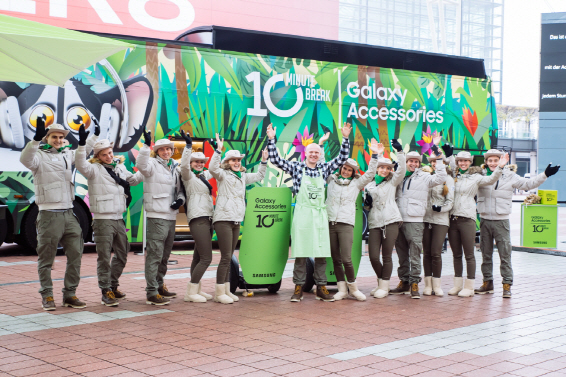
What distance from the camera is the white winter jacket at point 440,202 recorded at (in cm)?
831

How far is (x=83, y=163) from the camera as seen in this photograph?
22.3ft

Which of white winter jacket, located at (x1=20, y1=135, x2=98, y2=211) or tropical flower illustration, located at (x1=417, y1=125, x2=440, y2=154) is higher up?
tropical flower illustration, located at (x1=417, y1=125, x2=440, y2=154)

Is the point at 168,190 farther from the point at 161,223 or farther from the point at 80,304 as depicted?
the point at 80,304

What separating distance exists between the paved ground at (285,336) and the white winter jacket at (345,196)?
3.47 ft

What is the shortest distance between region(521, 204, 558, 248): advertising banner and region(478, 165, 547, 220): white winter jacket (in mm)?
6148

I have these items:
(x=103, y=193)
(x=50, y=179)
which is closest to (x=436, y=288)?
(x=103, y=193)

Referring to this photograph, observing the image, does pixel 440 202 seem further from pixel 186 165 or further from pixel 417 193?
pixel 186 165

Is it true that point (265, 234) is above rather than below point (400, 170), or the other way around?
below

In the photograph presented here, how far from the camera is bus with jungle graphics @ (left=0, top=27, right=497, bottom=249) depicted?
1130 cm

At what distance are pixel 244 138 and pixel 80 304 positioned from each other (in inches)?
247

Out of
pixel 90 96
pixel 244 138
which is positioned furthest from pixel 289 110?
pixel 90 96

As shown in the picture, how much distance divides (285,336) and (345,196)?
2.47 meters

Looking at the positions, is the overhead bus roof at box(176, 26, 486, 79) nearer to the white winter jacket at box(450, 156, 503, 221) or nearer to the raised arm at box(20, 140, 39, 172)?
the white winter jacket at box(450, 156, 503, 221)

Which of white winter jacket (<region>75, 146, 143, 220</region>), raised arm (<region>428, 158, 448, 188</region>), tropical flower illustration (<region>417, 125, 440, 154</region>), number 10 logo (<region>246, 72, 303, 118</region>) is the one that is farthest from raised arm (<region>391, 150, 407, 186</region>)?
tropical flower illustration (<region>417, 125, 440, 154</region>)
